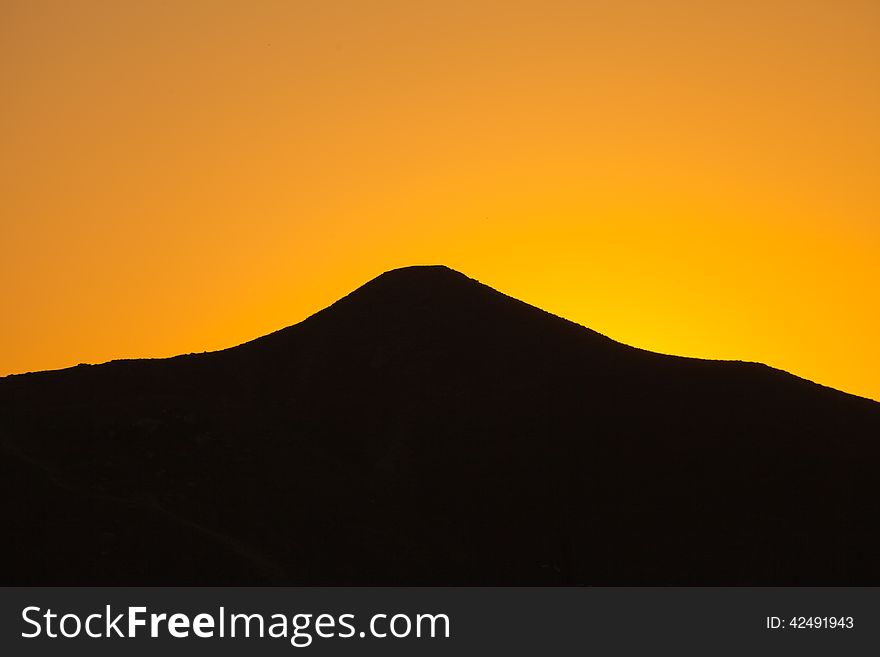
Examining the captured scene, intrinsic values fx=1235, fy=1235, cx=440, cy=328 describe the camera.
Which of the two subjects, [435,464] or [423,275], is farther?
[423,275]

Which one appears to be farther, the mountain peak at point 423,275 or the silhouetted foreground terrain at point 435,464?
the mountain peak at point 423,275

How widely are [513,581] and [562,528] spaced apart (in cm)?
511

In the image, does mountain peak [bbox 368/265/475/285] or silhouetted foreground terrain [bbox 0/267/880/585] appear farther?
mountain peak [bbox 368/265/475/285]

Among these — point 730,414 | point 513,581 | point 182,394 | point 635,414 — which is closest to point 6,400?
point 182,394

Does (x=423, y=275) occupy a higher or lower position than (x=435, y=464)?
higher

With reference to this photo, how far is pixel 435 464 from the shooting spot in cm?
6191

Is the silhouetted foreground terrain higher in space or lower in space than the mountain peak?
lower

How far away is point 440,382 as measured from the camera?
67.9m

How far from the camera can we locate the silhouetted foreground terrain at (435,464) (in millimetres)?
49344

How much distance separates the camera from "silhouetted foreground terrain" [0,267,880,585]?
49.3 meters

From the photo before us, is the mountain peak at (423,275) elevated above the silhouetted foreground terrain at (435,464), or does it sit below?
above
